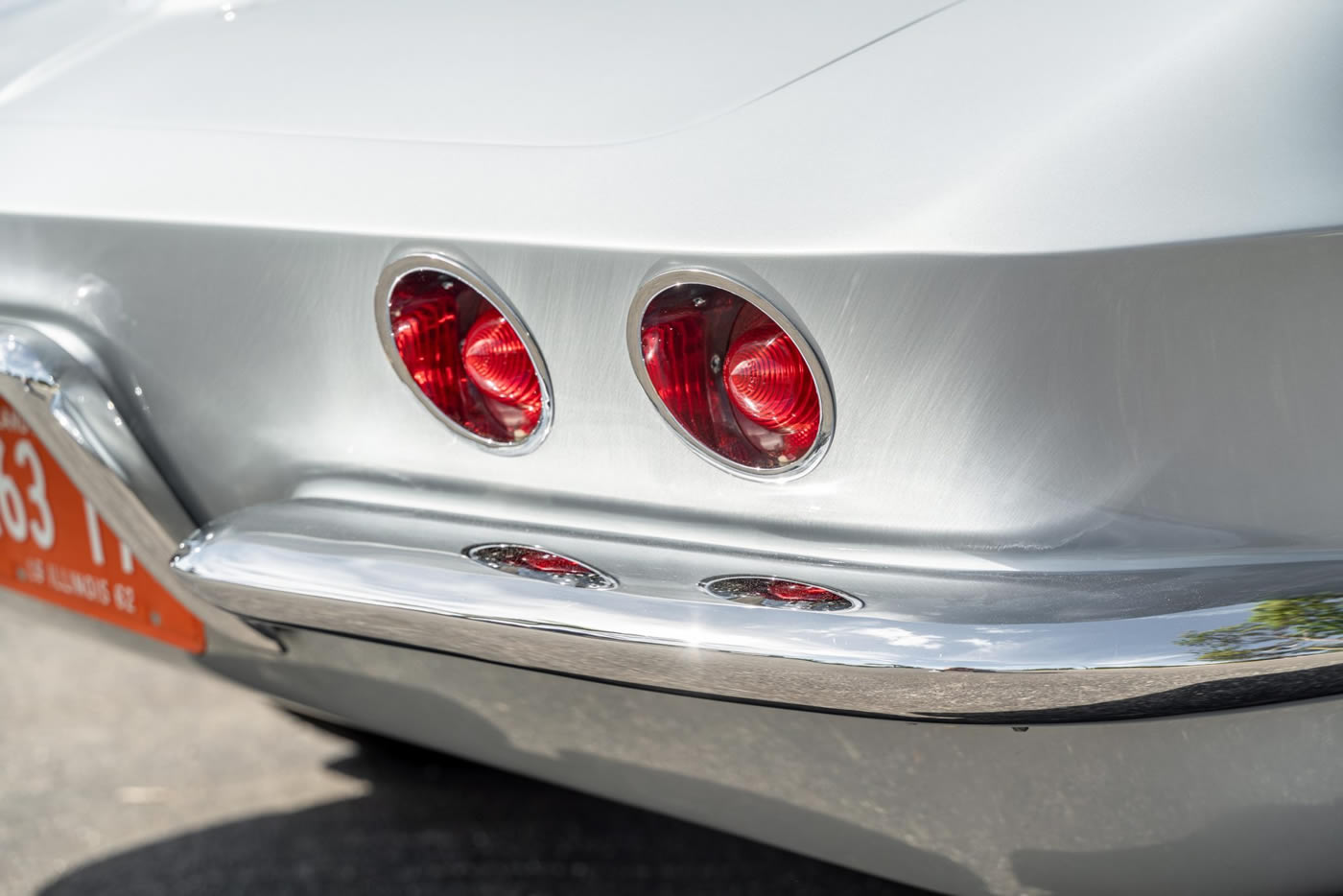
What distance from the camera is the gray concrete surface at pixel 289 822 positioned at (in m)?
2.37

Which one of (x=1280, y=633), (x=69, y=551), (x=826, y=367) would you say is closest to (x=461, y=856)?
(x=69, y=551)

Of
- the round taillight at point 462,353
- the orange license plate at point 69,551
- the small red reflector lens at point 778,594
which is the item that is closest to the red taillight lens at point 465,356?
the round taillight at point 462,353

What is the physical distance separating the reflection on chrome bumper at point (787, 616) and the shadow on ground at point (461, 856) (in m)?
1.03

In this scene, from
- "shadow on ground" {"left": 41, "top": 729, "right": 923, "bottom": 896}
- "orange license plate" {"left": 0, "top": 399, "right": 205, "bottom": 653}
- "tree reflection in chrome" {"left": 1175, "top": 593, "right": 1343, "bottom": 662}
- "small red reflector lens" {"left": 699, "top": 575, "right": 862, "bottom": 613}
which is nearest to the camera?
"tree reflection in chrome" {"left": 1175, "top": 593, "right": 1343, "bottom": 662}

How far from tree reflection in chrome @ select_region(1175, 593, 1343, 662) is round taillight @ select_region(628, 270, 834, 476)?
364 millimetres

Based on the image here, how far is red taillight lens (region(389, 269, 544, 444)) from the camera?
1368 millimetres

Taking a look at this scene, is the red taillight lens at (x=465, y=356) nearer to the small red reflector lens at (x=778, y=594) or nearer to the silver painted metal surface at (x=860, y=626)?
the silver painted metal surface at (x=860, y=626)

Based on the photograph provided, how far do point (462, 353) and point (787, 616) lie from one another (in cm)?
44

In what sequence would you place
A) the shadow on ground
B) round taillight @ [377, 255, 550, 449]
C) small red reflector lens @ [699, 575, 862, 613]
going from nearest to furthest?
small red reflector lens @ [699, 575, 862, 613] < round taillight @ [377, 255, 550, 449] < the shadow on ground

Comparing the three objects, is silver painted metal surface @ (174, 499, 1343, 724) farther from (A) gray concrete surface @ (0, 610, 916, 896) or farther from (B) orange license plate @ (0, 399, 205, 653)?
(A) gray concrete surface @ (0, 610, 916, 896)

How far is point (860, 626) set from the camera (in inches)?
46.1

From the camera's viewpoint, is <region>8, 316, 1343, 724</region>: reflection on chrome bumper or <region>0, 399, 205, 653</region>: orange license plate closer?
<region>8, 316, 1343, 724</region>: reflection on chrome bumper

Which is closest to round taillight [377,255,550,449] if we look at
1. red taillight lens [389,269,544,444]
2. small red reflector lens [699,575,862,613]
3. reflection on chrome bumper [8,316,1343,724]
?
red taillight lens [389,269,544,444]

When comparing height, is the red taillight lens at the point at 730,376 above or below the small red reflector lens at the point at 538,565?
above
